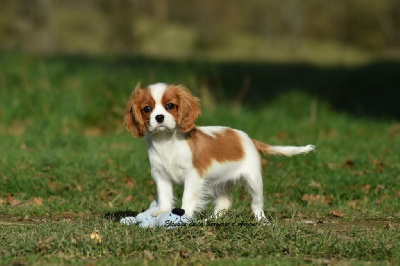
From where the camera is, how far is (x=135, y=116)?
6.38 meters

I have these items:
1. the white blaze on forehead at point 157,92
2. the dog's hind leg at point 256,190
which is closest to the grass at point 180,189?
the dog's hind leg at point 256,190

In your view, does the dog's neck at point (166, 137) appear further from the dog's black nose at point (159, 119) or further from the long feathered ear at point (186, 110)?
the dog's black nose at point (159, 119)

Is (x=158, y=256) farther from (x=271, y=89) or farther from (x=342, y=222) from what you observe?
(x=271, y=89)

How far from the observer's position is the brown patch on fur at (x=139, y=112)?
6281 millimetres

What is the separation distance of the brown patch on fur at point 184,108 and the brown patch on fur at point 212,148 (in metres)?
0.18

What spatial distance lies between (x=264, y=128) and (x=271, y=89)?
12.5ft

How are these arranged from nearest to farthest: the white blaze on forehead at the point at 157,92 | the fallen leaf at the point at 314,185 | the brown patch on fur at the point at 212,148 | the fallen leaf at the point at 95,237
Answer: the fallen leaf at the point at 95,237
the white blaze on forehead at the point at 157,92
the brown patch on fur at the point at 212,148
the fallen leaf at the point at 314,185

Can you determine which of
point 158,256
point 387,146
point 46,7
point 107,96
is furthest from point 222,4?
point 158,256

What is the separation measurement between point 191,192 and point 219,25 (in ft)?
84.6

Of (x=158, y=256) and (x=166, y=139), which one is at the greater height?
(x=166, y=139)

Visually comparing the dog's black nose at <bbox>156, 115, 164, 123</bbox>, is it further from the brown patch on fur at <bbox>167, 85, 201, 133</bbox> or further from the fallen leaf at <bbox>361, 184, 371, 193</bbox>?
the fallen leaf at <bbox>361, 184, 371, 193</bbox>

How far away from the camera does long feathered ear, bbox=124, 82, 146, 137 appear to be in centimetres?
636

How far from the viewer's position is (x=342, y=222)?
7316 mm

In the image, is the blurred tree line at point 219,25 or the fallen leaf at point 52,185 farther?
the blurred tree line at point 219,25
